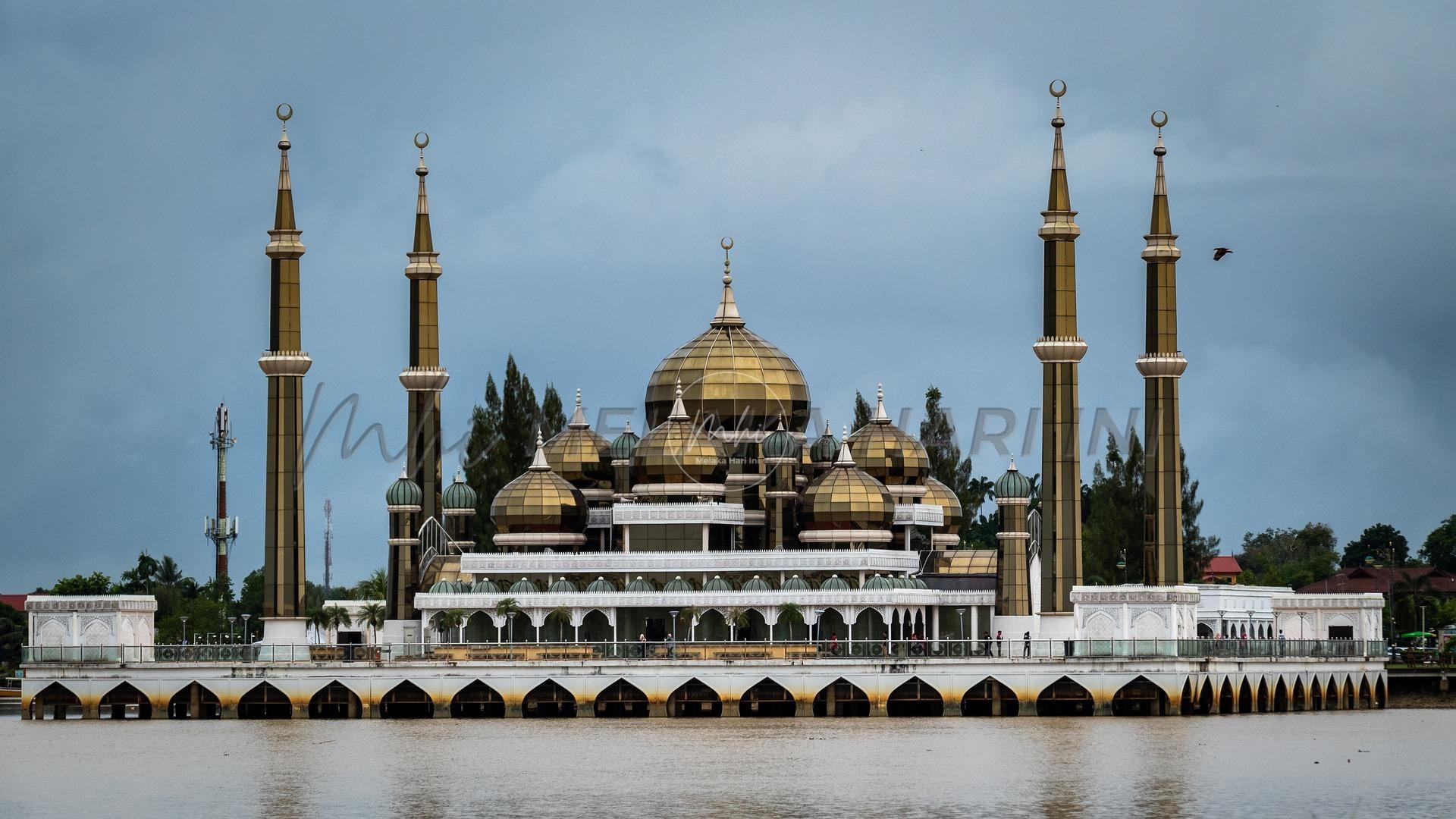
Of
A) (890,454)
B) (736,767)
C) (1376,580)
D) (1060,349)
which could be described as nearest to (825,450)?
(890,454)

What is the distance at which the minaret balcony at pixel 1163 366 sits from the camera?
3565 inches

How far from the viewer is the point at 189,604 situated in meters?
131

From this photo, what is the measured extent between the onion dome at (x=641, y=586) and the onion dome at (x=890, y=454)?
10.3 metres

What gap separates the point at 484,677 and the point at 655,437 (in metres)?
13.6

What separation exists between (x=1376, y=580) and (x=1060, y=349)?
56559 millimetres

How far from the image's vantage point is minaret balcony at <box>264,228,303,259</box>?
91.9m

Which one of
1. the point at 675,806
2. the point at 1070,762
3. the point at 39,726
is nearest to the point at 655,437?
the point at 39,726

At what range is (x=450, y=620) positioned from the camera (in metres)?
89.1

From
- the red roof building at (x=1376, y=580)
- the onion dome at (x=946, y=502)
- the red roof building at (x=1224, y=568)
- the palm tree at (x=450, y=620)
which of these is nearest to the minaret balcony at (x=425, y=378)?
the palm tree at (x=450, y=620)

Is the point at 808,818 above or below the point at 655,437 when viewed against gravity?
below

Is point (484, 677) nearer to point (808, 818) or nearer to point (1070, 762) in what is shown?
point (1070, 762)

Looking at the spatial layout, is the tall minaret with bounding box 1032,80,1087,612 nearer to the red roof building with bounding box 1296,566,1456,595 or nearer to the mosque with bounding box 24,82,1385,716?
the mosque with bounding box 24,82,1385,716

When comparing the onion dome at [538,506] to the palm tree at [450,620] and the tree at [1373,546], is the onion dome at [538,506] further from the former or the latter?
the tree at [1373,546]

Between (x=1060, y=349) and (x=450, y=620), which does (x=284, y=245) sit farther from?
(x=1060, y=349)
